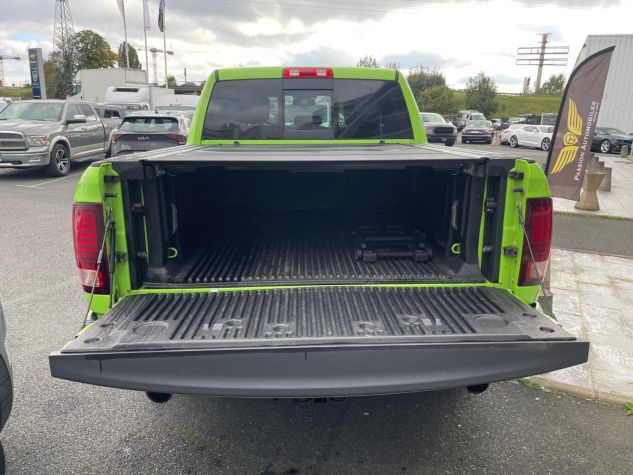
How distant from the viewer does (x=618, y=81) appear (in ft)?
82.2

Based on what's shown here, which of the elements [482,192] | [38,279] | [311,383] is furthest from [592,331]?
[38,279]

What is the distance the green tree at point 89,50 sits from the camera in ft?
199

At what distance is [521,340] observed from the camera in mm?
2111

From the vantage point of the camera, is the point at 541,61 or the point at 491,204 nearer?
the point at 491,204

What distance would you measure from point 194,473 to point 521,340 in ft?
6.00

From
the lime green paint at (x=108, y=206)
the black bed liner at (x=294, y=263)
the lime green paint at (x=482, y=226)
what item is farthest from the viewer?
the black bed liner at (x=294, y=263)

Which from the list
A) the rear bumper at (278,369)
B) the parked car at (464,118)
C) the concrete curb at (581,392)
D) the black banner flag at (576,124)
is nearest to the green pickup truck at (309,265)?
the rear bumper at (278,369)

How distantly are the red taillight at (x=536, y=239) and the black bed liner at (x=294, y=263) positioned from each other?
0.29m

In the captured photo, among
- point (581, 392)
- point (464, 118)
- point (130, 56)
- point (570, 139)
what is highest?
point (130, 56)

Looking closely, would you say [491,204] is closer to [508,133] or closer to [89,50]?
[508,133]

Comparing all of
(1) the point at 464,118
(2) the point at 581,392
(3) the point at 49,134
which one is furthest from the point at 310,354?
(1) the point at 464,118

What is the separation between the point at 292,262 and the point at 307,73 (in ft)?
6.54

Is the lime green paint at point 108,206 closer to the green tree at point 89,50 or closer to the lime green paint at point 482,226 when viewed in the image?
the lime green paint at point 482,226

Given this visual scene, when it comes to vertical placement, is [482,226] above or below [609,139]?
above
